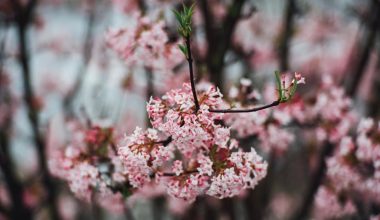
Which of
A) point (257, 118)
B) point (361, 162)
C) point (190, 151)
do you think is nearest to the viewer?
point (190, 151)

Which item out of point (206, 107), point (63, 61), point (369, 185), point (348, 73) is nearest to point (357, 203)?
point (369, 185)

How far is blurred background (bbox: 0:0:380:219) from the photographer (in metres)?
3.38

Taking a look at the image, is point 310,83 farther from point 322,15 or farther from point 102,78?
point 102,78

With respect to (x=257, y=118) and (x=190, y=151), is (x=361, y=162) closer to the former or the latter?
(x=257, y=118)

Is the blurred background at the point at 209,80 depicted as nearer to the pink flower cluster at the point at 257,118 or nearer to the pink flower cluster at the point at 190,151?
the pink flower cluster at the point at 257,118

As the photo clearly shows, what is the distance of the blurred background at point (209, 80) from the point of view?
11.1 feet

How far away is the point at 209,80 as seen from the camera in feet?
12.8

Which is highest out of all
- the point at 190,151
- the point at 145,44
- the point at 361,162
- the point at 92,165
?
the point at 145,44

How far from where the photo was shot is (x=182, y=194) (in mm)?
2379

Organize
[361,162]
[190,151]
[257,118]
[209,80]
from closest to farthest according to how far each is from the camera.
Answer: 1. [190,151]
2. [257,118]
3. [361,162]
4. [209,80]

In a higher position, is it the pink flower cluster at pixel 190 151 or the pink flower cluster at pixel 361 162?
the pink flower cluster at pixel 361 162

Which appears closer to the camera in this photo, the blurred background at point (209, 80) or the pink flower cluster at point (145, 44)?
the pink flower cluster at point (145, 44)

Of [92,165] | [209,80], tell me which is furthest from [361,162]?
[92,165]

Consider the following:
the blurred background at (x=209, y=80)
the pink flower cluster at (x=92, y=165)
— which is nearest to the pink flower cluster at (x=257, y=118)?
the blurred background at (x=209, y=80)
